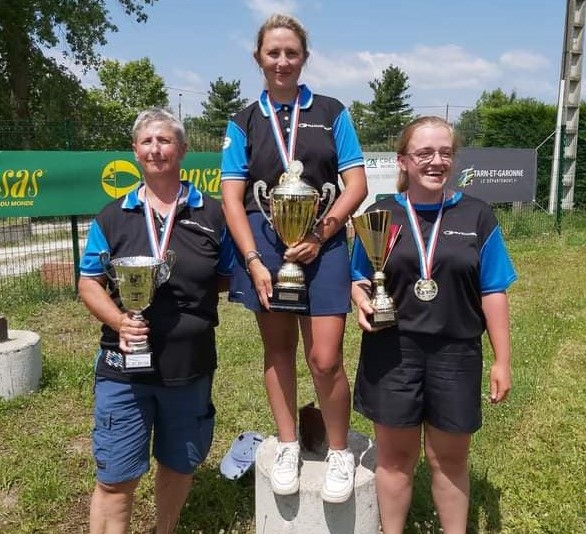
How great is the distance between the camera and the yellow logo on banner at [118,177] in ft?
25.3

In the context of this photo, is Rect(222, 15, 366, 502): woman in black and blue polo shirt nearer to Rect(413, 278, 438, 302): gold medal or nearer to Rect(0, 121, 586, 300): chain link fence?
Rect(413, 278, 438, 302): gold medal

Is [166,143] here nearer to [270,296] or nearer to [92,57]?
[270,296]

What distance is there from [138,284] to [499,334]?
1.42 metres

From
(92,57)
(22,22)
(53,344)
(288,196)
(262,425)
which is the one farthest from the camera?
(92,57)

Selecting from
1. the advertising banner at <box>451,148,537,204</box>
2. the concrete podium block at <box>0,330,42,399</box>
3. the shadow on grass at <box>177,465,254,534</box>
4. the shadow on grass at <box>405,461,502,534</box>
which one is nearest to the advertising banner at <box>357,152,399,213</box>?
the advertising banner at <box>451,148,537,204</box>

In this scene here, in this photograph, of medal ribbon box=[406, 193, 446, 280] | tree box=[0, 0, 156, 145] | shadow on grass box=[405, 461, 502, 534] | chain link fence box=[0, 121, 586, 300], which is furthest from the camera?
tree box=[0, 0, 156, 145]

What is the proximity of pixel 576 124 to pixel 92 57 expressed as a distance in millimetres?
16578

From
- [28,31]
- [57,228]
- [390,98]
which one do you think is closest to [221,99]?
[390,98]

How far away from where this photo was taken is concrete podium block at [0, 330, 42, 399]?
4.73m

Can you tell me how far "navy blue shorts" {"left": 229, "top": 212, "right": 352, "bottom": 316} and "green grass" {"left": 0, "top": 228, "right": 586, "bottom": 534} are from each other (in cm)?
131

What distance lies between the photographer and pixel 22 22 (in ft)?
66.9

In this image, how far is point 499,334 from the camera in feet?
8.31

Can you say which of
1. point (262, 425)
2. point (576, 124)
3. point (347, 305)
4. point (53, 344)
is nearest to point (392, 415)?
point (347, 305)

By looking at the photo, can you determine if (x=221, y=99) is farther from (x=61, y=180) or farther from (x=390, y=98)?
(x=61, y=180)
